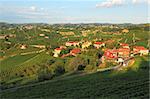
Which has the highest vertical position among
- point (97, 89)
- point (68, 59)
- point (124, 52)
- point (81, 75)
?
point (97, 89)

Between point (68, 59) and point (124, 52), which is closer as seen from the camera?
point (68, 59)

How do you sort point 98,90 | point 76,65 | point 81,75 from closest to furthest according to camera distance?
point 98,90, point 81,75, point 76,65

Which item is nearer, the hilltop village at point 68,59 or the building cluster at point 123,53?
the hilltop village at point 68,59

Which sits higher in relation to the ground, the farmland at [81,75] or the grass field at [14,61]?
the farmland at [81,75]

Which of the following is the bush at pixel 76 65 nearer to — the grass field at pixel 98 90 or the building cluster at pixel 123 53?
the building cluster at pixel 123 53

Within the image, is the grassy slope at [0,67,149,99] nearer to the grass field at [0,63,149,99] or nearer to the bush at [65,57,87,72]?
the grass field at [0,63,149,99]

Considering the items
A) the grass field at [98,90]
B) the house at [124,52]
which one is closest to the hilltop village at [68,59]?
the house at [124,52]

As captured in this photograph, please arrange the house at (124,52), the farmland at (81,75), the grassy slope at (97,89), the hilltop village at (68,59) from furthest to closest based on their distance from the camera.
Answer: the house at (124,52) → the hilltop village at (68,59) → the farmland at (81,75) → the grassy slope at (97,89)

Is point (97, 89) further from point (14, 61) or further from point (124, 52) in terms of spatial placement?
point (124, 52)

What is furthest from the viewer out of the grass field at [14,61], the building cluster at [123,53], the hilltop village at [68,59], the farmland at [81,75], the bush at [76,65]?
the building cluster at [123,53]

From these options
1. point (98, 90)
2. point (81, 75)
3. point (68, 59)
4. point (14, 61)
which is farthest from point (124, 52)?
point (98, 90)

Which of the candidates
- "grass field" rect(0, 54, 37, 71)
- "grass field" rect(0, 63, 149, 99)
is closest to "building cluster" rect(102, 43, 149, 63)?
"grass field" rect(0, 54, 37, 71)

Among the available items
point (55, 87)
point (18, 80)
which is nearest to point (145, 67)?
point (55, 87)

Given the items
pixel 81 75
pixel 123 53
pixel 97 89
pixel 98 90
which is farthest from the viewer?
pixel 123 53
